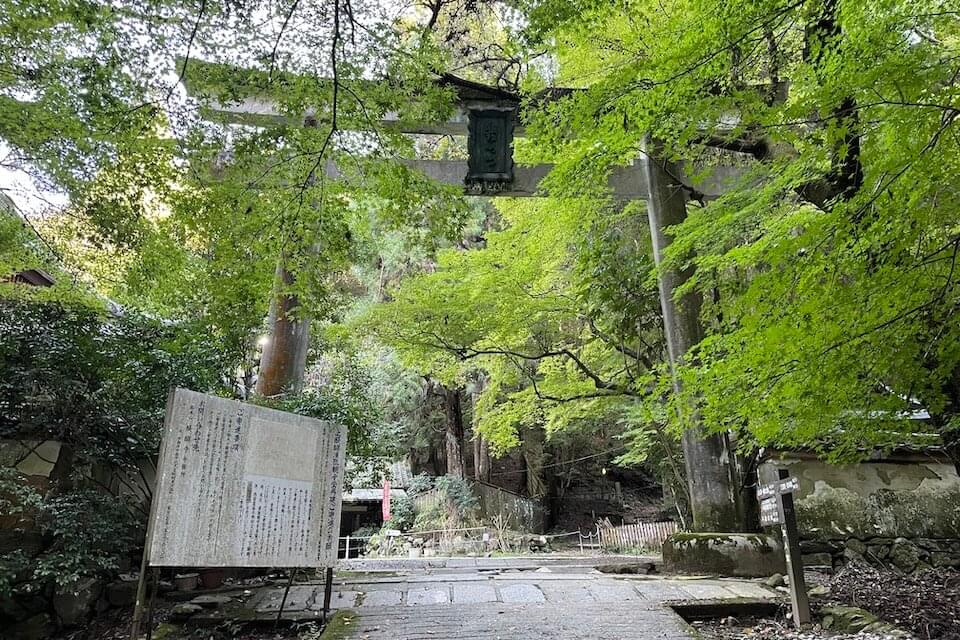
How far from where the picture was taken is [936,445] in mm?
4855

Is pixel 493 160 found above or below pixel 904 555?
above

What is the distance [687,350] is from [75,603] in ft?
23.2

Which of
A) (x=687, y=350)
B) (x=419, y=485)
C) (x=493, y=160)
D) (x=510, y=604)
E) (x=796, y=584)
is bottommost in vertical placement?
(x=510, y=604)

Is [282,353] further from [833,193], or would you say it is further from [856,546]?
A: [856,546]

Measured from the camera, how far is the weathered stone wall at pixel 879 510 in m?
7.28

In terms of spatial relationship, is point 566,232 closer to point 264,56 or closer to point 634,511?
point 264,56

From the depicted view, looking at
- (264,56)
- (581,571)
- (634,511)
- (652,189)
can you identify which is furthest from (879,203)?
(634,511)

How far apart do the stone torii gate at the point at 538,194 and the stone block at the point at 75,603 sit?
8.65 ft

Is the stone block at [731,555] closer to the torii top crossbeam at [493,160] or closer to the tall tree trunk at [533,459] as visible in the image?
the torii top crossbeam at [493,160]

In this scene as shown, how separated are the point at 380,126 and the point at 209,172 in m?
1.65

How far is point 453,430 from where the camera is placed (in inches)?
786

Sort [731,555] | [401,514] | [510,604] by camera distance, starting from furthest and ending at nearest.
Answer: [401,514] → [731,555] → [510,604]

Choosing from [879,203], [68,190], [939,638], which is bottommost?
[939,638]

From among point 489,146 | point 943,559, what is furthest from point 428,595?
point 943,559
